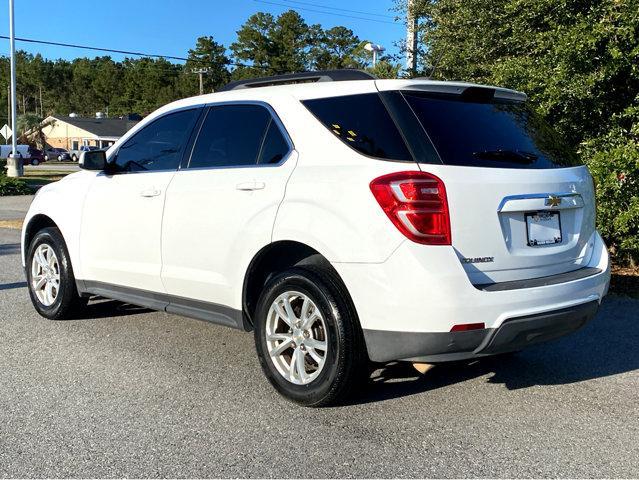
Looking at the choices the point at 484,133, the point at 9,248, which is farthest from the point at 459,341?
the point at 9,248

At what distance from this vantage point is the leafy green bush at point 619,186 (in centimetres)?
709

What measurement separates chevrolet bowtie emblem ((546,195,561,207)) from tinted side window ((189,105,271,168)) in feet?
5.86

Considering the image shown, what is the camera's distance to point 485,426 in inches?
145

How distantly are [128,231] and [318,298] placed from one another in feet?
6.42

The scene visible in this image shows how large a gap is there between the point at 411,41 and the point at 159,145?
8.14 m

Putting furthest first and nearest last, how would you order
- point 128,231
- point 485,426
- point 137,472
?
point 128,231 < point 485,426 < point 137,472

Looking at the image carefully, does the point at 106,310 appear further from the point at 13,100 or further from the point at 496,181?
the point at 13,100

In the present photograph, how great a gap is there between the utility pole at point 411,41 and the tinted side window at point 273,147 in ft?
26.9

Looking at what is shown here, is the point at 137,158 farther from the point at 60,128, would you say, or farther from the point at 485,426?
the point at 60,128

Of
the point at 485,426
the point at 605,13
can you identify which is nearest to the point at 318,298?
the point at 485,426

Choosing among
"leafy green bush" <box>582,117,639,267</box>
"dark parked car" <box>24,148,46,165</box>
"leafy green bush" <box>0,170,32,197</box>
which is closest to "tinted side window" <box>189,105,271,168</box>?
"leafy green bush" <box>582,117,639,267</box>

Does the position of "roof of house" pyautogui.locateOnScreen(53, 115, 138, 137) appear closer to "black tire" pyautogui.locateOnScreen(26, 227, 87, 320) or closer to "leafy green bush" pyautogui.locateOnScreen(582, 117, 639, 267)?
"black tire" pyautogui.locateOnScreen(26, 227, 87, 320)

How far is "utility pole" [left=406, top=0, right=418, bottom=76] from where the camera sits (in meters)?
12.0

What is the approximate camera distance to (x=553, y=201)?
378cm
